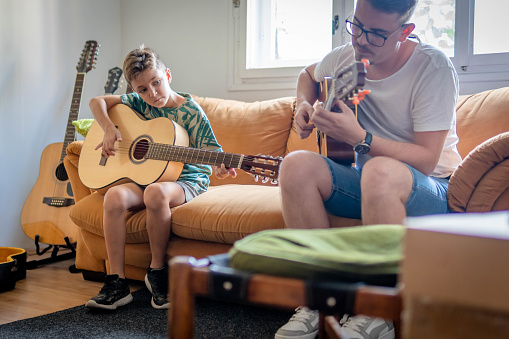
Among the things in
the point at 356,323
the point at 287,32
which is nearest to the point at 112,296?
the point at 356,323

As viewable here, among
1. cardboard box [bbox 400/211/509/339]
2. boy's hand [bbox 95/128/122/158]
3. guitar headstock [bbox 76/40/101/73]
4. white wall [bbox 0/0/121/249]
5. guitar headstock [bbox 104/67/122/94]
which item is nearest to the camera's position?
cardboard box [bbox 400/211/509/339]

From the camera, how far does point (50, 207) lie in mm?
2609

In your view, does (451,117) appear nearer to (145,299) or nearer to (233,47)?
(145,299)

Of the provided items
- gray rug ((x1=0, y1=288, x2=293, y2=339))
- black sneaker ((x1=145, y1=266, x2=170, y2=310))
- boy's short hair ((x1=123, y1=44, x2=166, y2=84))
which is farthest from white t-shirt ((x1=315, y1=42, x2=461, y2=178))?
boy's short hair ((x1=123, y1=44, x2=166, y2=84))

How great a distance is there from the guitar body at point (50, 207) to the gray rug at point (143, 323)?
91 cm

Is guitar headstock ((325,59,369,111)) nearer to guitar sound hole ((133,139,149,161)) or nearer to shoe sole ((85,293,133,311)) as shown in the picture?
guitar sound hole ((133,139,149,161))

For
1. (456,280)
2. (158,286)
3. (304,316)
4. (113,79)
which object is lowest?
(158,286)

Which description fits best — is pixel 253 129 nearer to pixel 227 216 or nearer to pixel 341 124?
pixel 227 216

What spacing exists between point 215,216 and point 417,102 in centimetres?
81

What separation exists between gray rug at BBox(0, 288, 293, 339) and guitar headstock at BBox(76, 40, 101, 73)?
165cm

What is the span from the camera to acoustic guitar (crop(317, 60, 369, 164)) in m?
1.08

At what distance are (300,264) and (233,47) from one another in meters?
2.57

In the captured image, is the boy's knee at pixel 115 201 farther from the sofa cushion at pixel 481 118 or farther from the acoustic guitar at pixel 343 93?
the sofa cushion at pixel 481 118

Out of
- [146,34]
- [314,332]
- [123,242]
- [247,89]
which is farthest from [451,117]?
[146,34]
